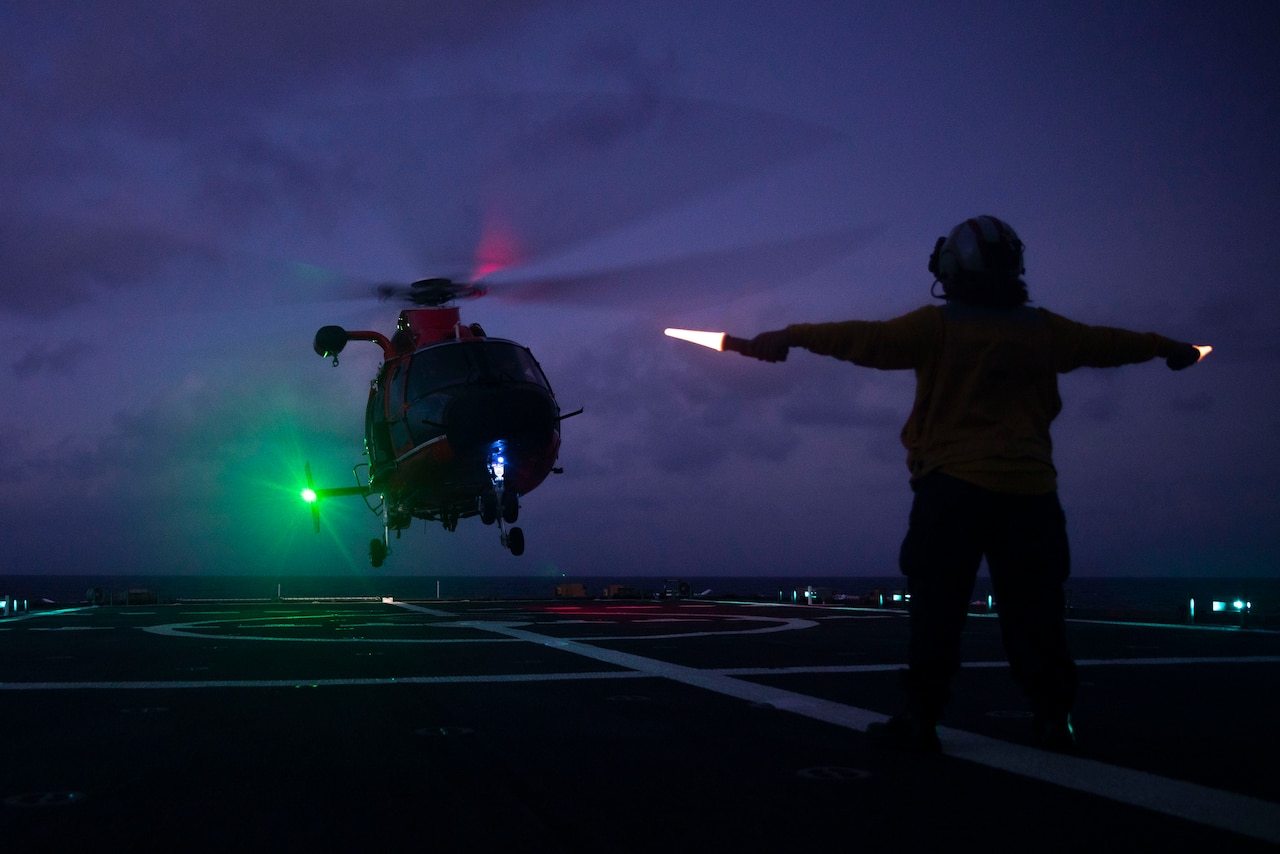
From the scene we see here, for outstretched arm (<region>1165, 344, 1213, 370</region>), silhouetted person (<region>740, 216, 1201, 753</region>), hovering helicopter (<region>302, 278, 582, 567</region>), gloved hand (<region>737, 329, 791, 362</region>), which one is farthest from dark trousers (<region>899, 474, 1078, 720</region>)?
hovering helicopter (<region>302, 278, 582, 567</region>)

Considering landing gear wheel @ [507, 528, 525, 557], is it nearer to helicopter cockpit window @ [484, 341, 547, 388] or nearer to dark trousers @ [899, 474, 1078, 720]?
helicopter cockpit window @ [484, 341, 547, 388]

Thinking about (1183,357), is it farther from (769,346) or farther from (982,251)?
(769,346)

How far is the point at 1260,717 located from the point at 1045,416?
2504 mm

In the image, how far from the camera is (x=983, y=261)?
4801 mm

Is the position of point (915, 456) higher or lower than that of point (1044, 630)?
higher

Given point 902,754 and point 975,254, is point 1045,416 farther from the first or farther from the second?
point 902,754

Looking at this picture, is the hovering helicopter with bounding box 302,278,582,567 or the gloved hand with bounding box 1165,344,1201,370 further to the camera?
the hovering helicopter with bounding box 302,278,582,567

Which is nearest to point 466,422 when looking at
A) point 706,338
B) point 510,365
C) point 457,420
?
point 457,420

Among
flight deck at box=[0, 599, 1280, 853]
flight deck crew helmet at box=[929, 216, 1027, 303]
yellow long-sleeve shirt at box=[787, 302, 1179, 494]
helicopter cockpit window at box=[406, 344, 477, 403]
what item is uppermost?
helicopter cockpit window at box=[406, 344, 477, 403]

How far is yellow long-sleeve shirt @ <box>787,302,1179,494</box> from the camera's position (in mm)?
4559

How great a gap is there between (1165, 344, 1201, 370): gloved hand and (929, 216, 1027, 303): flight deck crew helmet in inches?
42.5

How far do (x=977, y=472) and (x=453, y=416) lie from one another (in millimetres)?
13692

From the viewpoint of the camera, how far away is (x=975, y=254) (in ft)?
15.9

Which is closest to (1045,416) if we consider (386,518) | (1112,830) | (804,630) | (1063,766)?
(1063,766)
